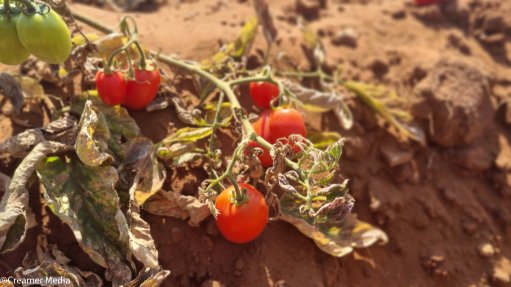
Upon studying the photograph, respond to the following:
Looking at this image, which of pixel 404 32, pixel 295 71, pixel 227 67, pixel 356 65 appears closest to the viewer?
pixel 227 67

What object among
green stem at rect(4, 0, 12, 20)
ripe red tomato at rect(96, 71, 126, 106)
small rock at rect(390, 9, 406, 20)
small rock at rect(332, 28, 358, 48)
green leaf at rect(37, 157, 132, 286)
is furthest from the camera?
small rock at rect(390, 9, 406, 20)

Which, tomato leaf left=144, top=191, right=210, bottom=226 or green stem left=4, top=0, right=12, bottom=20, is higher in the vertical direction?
green stem left=4, top=0, right=12, bottom=20

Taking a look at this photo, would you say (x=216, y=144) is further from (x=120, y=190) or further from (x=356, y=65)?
(x=356, y=65)

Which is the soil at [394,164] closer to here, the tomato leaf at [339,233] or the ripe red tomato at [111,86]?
the tomato leaf at [339,233]

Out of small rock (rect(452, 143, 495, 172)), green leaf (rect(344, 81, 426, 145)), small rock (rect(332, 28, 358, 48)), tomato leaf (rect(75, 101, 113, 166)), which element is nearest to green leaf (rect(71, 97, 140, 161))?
tomato leaf (rect(75, 101, 113, 166))

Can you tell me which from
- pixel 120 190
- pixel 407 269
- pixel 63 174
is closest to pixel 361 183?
pixel 407 269

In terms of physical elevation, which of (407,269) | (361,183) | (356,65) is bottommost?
(407,269)

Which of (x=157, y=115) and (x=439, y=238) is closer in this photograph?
(x=157, y=115)

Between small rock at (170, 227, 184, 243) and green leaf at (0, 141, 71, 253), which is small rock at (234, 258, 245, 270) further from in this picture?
green leaf at (0, 141, 71, 253)
